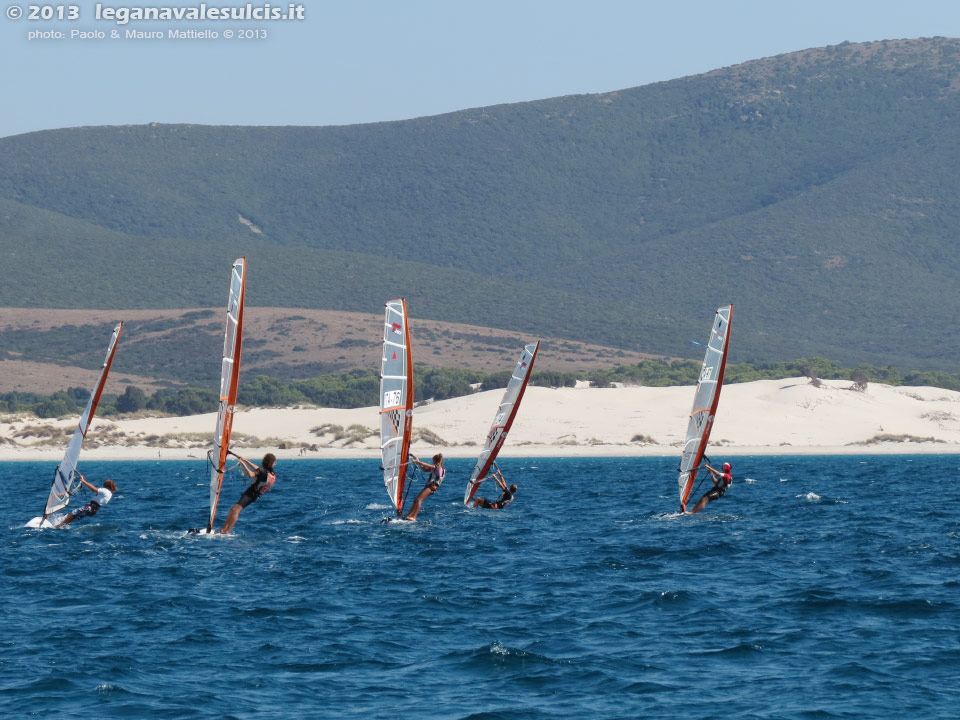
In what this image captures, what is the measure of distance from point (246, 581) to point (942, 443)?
61849mm

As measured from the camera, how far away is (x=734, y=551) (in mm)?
25703

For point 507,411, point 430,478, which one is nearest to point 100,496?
point 430,478

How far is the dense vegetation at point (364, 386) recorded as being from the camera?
88.4 m

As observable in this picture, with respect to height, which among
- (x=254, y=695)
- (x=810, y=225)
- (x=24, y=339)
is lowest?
(x=254, y=695)

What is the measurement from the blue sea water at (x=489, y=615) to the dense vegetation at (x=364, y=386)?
55842mm

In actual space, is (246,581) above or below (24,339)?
below

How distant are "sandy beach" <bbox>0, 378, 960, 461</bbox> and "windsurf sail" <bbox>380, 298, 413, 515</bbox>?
3987 cm

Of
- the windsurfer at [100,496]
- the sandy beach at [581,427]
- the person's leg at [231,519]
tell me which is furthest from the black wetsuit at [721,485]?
the sandy beach at [581,427]

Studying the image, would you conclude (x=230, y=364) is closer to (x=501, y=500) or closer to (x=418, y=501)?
(x=418, y=501)

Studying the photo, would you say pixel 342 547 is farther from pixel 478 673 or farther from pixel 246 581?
pixel 478 673

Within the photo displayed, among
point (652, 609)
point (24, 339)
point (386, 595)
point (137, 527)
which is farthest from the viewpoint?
point (24, 339)

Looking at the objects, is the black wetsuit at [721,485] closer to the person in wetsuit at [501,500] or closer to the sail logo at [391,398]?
the person in wetsuit at [501,500]

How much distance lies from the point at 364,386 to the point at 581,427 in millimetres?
24591

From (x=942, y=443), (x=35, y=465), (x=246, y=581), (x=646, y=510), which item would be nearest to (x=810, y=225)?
(x=942, y=443)
